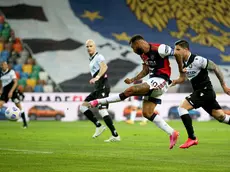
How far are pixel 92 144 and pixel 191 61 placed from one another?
119 inches

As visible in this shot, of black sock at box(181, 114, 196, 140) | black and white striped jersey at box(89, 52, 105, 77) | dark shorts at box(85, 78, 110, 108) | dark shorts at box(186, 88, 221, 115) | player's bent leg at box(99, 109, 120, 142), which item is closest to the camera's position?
black sock at box(181, 114, 196, 140)

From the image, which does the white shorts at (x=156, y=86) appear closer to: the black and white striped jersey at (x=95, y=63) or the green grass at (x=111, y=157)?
the green grass at (x=111, y=157)

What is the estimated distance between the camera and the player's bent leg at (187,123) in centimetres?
1217

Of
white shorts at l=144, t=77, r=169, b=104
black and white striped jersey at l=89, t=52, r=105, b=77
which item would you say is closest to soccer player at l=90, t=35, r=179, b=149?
white shorts at l=144, t=77, r=169, b=104

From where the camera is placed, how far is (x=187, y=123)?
12.3 m

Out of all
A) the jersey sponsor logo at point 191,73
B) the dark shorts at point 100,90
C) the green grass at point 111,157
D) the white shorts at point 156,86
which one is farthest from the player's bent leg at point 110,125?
the jersey sponsor logo at point 191,73

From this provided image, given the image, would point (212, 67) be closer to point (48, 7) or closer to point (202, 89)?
point (202, 89)

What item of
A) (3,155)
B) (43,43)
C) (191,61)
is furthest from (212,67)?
(43,43)

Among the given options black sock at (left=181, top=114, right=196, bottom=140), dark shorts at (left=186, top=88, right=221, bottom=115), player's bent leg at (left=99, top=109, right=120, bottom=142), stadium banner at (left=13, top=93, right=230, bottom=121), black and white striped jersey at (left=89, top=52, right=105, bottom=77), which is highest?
dark shorts at (left=186, top=88, right=221, bottom=115)

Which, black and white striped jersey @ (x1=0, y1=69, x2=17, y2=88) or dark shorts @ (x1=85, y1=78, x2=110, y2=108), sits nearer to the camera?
dark shorts @ (x1=85, y1=78, x2=110, y2=108)

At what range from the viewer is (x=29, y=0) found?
36188 mm

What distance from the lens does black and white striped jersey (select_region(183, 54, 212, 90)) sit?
12.2 m

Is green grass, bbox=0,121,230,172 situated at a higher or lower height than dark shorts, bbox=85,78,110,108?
higher

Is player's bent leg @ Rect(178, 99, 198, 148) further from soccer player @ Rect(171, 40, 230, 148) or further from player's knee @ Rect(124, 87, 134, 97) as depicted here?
player's knee @ Rect(124, 87, 134, 97)
